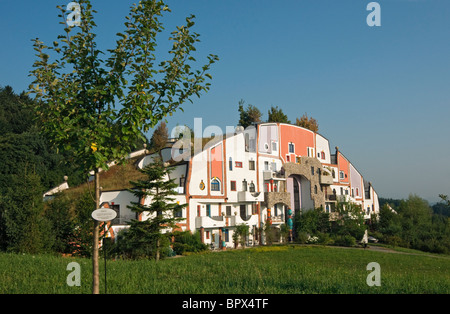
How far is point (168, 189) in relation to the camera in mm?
27125

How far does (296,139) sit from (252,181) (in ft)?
32.8

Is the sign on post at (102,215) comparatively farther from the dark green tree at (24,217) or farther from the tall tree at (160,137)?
the tall tree at (160,137)

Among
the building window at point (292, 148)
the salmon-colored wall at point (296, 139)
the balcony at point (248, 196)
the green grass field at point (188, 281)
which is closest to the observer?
the green grass field at point (188, 281)

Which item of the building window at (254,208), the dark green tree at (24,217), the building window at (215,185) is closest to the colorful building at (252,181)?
the building window at (215,185)

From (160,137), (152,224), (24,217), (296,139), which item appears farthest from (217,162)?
(160,137)

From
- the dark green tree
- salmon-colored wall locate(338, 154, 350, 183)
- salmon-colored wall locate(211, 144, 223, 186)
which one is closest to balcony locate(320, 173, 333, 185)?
salmon-colored wall locate(338, 154, 350, 183)

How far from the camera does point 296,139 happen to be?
4766 cm

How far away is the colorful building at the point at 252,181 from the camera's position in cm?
3494

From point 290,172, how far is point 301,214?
509 cm

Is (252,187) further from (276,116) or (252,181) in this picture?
(276,116)

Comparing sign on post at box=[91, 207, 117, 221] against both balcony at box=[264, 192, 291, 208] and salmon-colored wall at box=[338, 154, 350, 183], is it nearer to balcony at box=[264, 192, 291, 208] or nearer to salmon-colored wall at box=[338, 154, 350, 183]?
balcony at box=[264, 192, 291, 208]

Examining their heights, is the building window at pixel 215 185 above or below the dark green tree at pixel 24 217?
above
